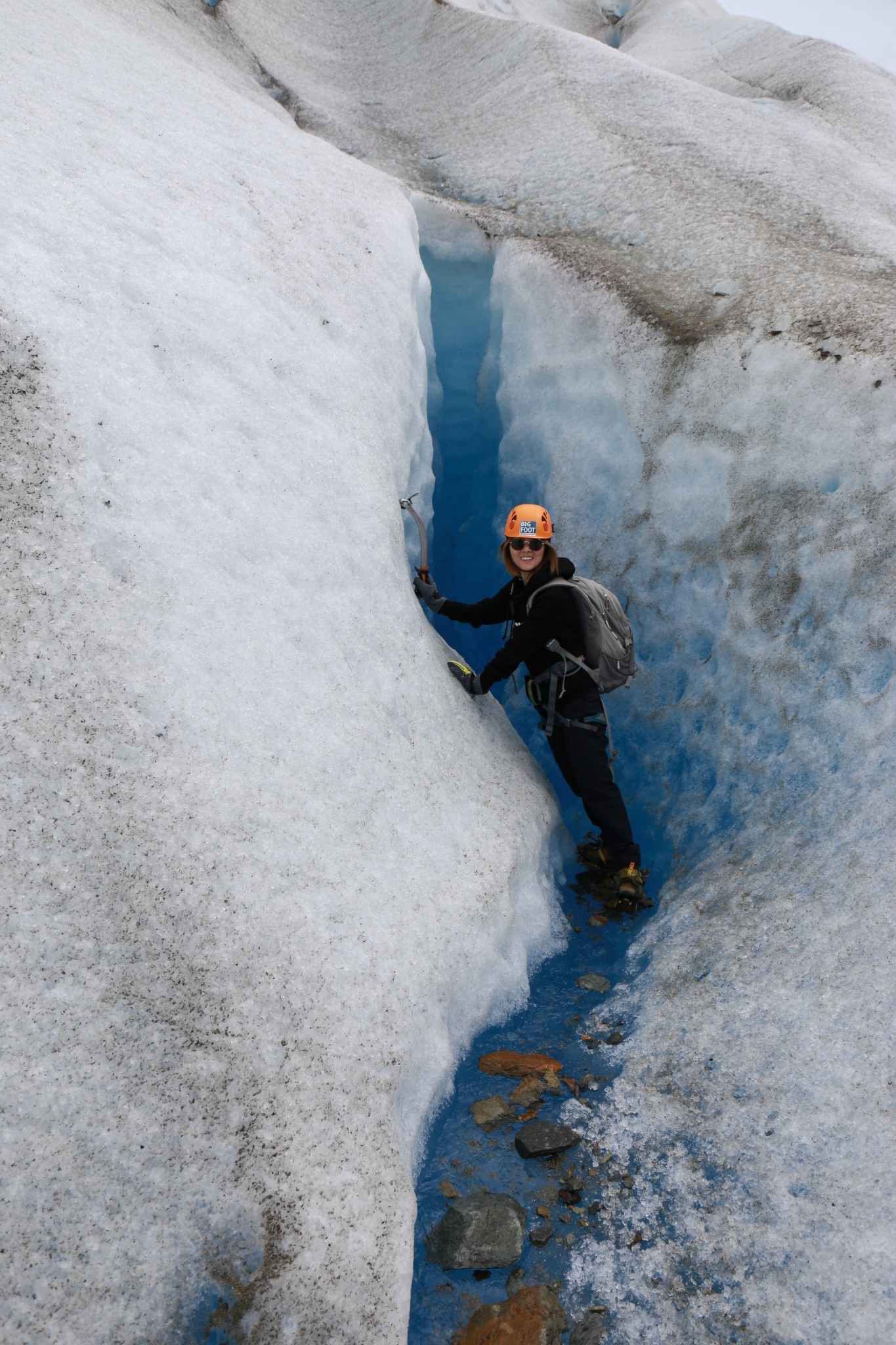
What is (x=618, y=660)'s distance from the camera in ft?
18.2

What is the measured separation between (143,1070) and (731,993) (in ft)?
9.09

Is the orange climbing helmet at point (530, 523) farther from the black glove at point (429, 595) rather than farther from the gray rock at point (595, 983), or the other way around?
the gray rock at point (595, 983)

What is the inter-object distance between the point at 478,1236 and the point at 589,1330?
50cm

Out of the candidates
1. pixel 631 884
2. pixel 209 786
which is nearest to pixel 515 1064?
pixel 631 884

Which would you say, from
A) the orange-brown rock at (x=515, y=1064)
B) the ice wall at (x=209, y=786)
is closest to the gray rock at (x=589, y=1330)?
the ice wall at (x=209, y=786)

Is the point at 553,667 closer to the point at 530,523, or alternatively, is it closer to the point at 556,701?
the point at 556,701

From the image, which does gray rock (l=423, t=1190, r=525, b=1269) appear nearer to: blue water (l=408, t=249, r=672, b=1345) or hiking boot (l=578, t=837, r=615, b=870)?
blue water (l=408, t=249, r=672, b=1345)

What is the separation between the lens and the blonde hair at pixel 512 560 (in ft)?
17.9

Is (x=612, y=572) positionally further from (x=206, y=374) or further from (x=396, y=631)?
(x=206, y=374)

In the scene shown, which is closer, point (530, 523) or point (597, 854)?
point (530, 523)

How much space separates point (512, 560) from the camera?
5527 mm

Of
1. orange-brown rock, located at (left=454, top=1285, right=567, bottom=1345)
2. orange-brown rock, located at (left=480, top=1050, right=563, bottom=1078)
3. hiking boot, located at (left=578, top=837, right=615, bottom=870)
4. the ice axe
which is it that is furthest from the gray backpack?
orange-brown rock, located at (left=454, top=1285, right=567, bottom=1345)

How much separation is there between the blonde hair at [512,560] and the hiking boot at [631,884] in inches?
79.1

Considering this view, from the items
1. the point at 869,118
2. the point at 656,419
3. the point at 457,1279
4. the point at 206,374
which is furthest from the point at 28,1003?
the point at 869,118
